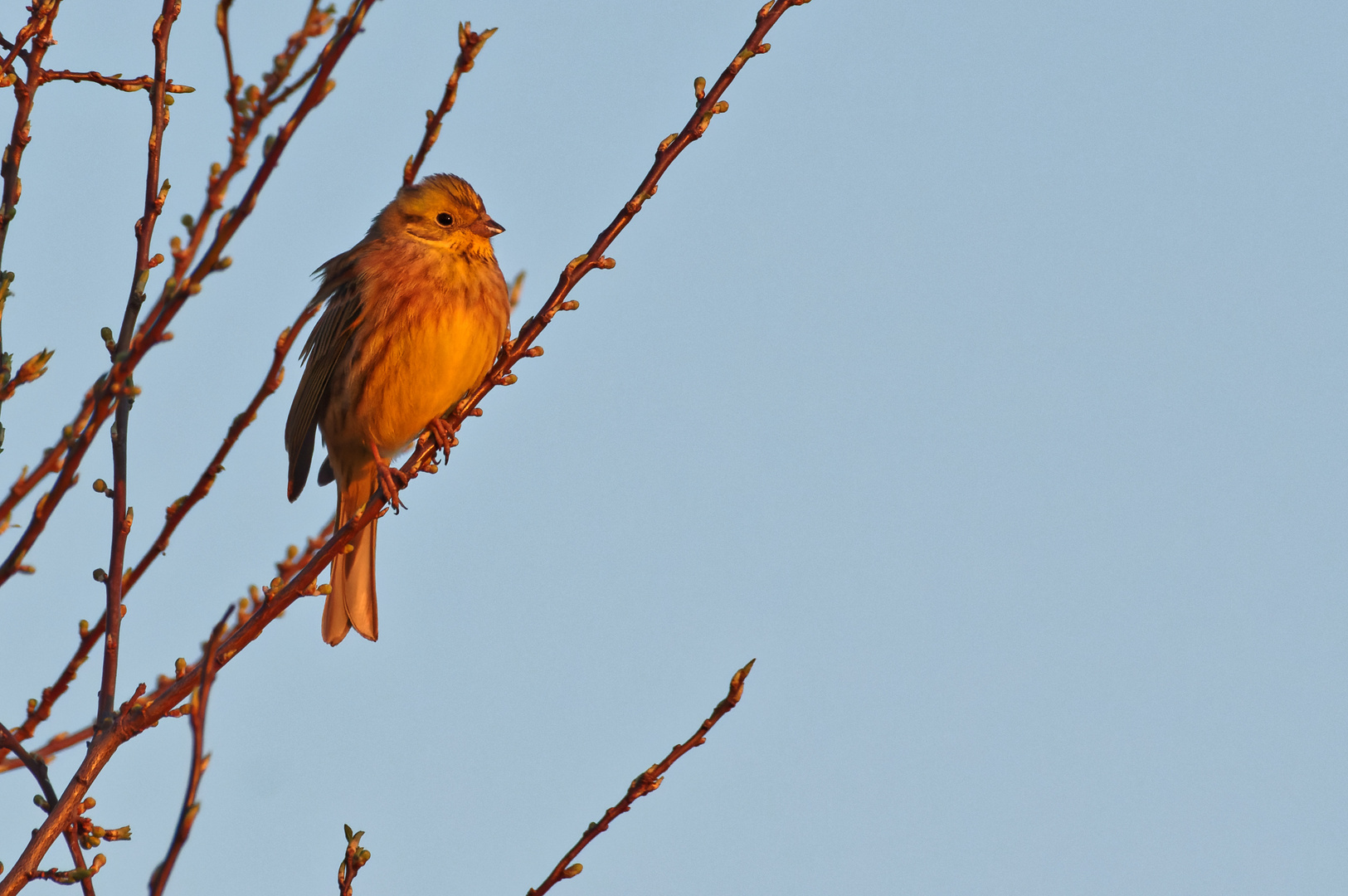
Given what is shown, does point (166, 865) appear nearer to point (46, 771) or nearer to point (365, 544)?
point (46, 771)

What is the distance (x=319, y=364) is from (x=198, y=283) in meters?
3.77

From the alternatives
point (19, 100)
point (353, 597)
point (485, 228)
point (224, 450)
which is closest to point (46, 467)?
point (224, 450)

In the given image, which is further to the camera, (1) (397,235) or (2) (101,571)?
(1) (397,235)

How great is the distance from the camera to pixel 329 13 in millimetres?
2119

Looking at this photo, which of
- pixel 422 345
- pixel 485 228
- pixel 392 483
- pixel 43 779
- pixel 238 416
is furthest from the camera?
pixel 485 228

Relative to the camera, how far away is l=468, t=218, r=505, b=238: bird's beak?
5.91 m

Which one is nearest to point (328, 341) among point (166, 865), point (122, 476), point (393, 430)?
point (393, 430)

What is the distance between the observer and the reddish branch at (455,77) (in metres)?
2.71

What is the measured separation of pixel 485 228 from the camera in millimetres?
5918

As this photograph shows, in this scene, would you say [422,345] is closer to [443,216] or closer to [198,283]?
[443,216]

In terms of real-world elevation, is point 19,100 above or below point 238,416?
above

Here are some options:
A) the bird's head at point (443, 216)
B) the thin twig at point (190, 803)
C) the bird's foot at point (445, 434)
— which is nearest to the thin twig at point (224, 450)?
the thin twig at point (190, 803)

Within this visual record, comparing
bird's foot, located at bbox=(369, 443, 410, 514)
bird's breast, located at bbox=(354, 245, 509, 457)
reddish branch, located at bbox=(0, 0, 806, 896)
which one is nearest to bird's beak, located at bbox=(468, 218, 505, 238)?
bird's breast, located at bbox=(354, 245, 509, 457)

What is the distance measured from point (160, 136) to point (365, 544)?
10.0ft
